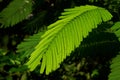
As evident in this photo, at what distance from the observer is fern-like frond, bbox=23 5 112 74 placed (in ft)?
2.83

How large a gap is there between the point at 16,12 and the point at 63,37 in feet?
4.60

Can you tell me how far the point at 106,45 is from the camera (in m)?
1.79

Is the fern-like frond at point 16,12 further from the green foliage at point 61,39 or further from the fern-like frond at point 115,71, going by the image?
the fern-like frond at point 115,71

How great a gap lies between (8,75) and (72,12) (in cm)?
138

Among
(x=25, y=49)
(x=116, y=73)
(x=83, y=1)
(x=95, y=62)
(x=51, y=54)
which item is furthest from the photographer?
(x=95, y=62)

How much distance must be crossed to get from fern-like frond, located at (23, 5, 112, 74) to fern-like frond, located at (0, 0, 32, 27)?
1.18m

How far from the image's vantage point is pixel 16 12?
90.7 inches

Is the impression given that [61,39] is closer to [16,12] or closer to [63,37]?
[63,37]

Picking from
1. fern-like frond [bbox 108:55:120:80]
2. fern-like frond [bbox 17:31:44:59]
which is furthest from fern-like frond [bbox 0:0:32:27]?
fern-like frond [bbox 108:55:120:80]

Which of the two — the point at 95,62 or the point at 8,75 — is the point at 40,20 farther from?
the point at 95,62

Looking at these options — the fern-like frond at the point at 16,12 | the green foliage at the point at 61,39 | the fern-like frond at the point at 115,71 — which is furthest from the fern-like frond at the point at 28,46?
the fern-like frond at the point at 16,12

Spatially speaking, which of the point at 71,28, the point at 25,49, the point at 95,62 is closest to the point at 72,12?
the point at 71,28

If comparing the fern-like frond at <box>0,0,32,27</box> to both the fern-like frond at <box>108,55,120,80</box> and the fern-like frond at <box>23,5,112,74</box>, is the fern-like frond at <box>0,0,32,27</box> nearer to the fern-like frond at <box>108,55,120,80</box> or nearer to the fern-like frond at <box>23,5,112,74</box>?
the fern-like frond at <box>108,55,120,80</box>

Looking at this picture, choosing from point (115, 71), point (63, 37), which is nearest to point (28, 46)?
point (115, 71)
